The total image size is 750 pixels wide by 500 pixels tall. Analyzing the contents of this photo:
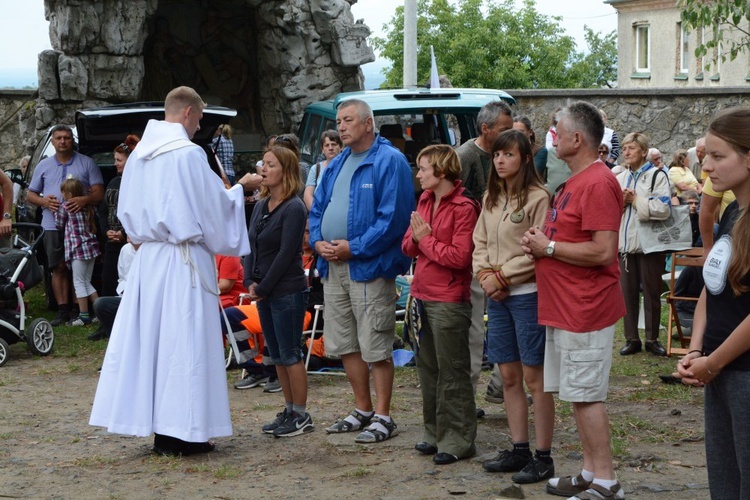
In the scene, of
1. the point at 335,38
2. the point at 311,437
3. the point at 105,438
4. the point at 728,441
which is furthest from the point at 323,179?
the point at 335,38

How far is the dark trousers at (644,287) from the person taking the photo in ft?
30.4

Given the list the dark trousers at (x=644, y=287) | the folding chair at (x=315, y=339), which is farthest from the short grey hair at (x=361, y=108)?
the dark trousers at (x=644, y=287)

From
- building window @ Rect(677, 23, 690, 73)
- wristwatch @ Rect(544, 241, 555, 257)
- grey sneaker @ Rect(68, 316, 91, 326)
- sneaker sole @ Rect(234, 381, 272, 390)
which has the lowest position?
sneaker sole @ Rect(234, 381, 272, 390)

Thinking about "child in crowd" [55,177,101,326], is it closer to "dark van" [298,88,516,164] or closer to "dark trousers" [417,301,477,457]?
"dark van" [298,88,516,164]

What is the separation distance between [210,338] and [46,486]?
1251mm

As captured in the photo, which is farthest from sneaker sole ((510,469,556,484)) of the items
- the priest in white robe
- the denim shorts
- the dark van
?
the dark van

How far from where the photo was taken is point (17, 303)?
9.77 meters

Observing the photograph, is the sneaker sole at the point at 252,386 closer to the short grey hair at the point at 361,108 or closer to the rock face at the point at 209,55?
the short grey hair at the point at 361,108

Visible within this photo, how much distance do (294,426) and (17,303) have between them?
410 centimetres

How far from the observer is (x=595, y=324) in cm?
507

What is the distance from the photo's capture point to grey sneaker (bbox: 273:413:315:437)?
681 cm

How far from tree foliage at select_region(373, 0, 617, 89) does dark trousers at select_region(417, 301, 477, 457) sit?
41.4m

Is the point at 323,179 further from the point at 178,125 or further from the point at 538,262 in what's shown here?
the point at 538,262

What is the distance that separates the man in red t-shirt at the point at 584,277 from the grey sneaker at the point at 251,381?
3754 mm
